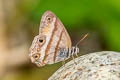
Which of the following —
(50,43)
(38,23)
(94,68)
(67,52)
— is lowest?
(94,68)

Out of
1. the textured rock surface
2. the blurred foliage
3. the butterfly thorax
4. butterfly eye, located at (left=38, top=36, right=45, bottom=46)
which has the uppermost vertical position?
the blurred foliage

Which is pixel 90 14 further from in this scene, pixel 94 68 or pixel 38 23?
pixel 94 68

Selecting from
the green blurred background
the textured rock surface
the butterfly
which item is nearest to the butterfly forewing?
the butterfly

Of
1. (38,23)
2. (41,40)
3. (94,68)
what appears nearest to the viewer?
(94,68)

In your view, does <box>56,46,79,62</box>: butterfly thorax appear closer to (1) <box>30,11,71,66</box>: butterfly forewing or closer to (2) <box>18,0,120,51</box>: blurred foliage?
(1) <box>30,11,71,66</box>: butterfly forewing

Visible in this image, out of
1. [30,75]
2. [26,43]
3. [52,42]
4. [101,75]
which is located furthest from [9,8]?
[101,75]

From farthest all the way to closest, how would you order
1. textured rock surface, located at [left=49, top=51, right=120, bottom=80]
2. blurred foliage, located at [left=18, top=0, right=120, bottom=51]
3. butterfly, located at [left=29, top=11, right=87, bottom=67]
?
1. blurred foliage, located at [left=18, top=0, right=120, bottom=51]
2. butterfly, located at [left=29, top=11, right=87, bottom=67]
3. textured rock surface, located at [left=49, top=51, right=120, bottom=80]

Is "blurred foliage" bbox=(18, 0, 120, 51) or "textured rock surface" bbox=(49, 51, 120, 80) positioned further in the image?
"blurred foliage" bbox=(18, 0, 120, 51)

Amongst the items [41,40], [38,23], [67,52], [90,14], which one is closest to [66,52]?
[67,52]

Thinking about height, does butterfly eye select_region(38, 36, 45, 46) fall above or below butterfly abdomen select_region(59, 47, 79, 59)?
above
